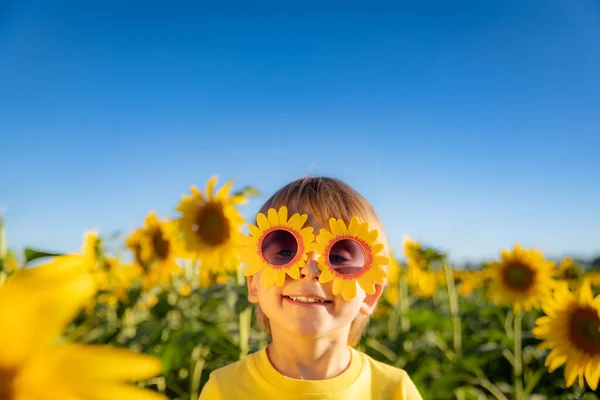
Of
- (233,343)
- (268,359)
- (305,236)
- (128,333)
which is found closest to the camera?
(305,236)

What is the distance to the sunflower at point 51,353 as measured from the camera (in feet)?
1.57

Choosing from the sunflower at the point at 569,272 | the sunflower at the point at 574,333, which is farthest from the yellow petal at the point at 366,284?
the sunflower at the point at 569,272

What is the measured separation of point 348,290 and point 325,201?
321 millimetres

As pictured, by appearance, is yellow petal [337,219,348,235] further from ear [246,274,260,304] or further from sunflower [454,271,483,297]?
sunflower [454,271,483,297]

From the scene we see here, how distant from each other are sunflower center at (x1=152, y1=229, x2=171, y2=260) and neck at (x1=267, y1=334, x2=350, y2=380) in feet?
8.46

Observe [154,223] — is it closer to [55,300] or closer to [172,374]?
[172,374]

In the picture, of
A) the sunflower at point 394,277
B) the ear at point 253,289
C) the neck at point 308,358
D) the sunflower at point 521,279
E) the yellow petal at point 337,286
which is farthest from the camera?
the sunflower at point 394,277

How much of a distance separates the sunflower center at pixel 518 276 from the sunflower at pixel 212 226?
1900 mm

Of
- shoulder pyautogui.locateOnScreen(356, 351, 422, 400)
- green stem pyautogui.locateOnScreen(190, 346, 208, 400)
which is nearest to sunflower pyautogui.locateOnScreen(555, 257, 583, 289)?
green stem pyautogui.locateOnScreen(190, 346, 208, 400)

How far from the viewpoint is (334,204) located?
1.79 metres

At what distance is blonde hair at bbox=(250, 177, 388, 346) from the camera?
5.82 ft

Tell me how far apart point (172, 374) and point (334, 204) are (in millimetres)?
2115

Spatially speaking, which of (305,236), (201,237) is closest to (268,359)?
(305,236)

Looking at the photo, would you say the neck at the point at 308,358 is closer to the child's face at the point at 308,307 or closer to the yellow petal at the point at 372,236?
the child's face at the point at 308,307
